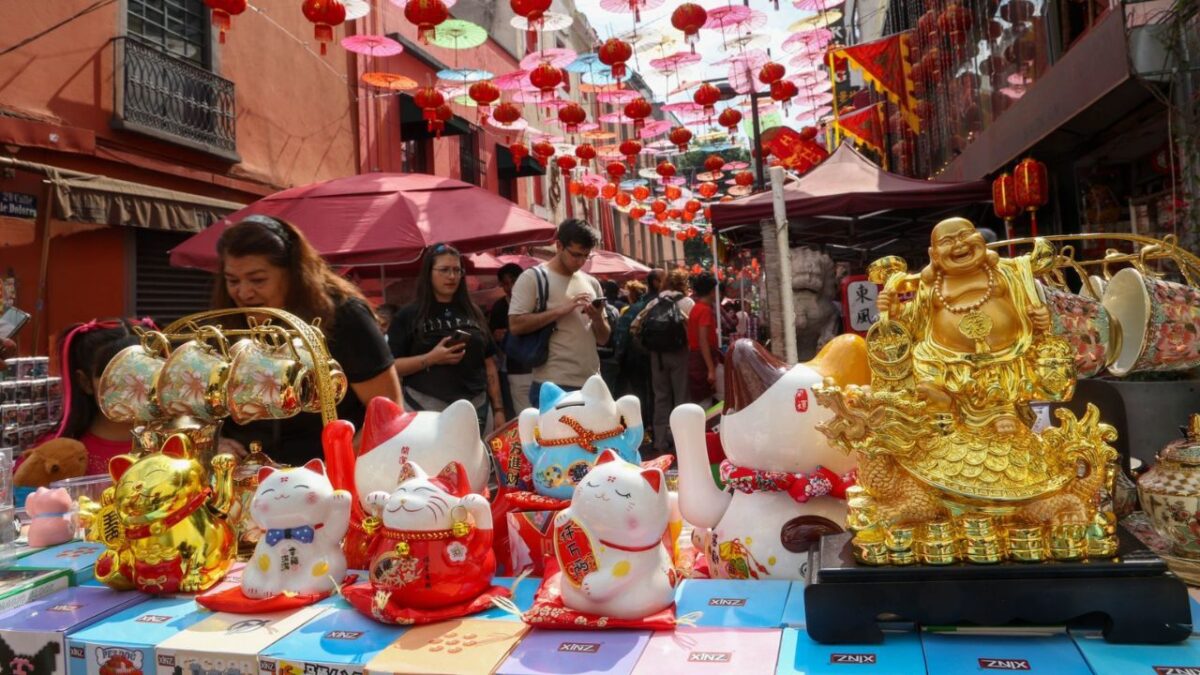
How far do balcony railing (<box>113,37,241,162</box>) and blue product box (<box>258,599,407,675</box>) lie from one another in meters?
6.97

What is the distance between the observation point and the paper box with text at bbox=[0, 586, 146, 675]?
1.48 meters

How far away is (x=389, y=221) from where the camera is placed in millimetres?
4512

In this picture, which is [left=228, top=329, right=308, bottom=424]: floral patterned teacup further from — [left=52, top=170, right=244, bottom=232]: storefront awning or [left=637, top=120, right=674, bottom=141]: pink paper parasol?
[left=637, top=120, right=674, bottom=141]: pink paper parasol

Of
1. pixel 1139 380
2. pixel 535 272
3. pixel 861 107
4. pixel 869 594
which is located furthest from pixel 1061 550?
pixel 861 107

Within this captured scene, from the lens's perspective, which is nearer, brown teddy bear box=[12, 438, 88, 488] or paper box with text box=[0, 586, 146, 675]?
paper box with text box=[0, 586, 146, 675]

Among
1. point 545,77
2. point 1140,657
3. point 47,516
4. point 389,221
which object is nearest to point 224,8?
point 389,221

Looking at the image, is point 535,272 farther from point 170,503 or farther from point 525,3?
point 525,3

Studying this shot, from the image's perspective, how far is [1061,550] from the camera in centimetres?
129

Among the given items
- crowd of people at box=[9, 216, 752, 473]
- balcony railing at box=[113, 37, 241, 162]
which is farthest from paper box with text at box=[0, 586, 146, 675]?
balcony railing at box=[113, 37, 241, 162]

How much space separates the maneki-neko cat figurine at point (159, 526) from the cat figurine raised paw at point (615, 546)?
2.67 ft

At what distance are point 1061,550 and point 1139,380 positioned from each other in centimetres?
86

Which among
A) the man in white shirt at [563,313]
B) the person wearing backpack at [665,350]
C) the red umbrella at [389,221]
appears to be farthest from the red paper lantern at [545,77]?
the man in white shirt at [563,313]

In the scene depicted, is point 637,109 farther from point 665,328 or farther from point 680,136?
point 665,328

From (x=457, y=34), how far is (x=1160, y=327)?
27.1ft
